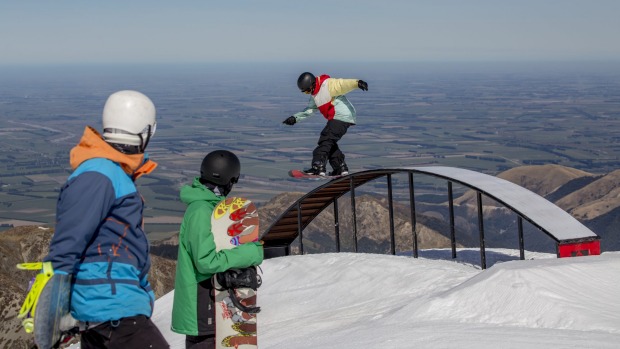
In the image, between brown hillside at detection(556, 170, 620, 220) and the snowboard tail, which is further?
brown hillside at detection(556, 170, 620, 220)

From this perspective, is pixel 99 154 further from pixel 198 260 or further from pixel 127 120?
pixel 198 260

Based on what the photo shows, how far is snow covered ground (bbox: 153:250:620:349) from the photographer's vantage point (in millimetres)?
8297

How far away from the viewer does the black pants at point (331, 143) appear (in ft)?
50.2

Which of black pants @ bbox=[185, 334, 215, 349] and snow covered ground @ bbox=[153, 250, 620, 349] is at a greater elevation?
black pants @ bbox=[185, 334, 215, 349]

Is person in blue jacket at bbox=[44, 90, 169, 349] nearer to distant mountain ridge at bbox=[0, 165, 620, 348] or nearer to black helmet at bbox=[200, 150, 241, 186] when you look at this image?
black helmet at bbox=[200, 150, 241, 186]

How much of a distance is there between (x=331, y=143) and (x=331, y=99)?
1.00 meters

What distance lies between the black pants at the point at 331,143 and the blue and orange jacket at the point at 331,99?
0.12 meters

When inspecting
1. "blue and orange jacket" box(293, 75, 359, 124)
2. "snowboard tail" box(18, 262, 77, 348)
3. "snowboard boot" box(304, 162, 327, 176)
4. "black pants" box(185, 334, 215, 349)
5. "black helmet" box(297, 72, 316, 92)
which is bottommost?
"snowboard boot" box(304, 162, 327, 176)

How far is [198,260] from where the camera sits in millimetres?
5699

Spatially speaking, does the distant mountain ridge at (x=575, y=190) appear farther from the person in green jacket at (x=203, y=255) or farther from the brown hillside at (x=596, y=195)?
the person in green jacket at (x=203, y=255)

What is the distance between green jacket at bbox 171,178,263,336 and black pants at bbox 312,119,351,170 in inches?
370

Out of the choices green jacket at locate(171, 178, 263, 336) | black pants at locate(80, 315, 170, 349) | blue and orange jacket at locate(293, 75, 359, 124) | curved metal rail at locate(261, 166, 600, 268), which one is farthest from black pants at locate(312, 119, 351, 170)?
black pants at locate(80, 315, 170, 349)

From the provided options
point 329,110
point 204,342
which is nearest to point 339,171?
point 329,110

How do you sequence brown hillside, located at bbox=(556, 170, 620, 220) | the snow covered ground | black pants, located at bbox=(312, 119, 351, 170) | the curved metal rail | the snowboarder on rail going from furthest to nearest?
1. brown hillside, located at bbox=(556, 170, 620, 220)
2. black pants, located at bbox=(312, 119, 351, 170)
3. the snowboarder on rail
4. the curved metal rail
5. the snow covered ground
